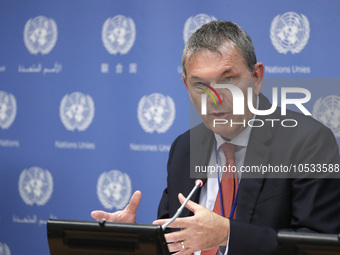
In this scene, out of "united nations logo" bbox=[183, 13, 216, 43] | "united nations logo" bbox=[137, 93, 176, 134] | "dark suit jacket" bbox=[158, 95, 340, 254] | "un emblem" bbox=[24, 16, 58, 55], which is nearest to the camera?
"dark suit jacket" bbox=[158, 95, 340, 254]

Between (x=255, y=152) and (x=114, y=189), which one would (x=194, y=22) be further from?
(x=255, y=152)

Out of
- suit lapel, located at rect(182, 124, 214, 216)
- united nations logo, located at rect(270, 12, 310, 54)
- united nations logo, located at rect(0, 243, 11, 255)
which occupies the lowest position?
united nations logo, located at rect(0, 243, 11, 255)

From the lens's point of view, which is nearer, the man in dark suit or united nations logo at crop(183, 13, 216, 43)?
the man in dark suit

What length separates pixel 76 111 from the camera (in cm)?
295

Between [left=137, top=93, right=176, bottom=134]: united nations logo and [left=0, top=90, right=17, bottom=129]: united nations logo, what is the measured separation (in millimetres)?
987

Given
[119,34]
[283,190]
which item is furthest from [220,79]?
[119,34]

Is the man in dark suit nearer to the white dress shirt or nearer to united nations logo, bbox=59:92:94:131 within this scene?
the white dress shirt

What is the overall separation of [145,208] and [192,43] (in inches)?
59.7

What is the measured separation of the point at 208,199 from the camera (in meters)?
1.63

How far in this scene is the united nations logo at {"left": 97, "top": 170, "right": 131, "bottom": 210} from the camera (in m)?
2.87

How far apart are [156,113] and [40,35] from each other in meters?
1.01

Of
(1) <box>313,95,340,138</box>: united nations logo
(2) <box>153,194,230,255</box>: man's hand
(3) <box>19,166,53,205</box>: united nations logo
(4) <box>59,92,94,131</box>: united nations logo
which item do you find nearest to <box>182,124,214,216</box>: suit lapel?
(2) <box>153,194,230,255</box>: man's hand

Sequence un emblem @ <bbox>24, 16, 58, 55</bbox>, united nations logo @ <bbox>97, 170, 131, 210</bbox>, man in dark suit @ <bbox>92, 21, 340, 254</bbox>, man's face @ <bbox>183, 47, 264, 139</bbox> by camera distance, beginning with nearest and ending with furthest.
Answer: man in dark suit @ <bbox>92, 21, 340, 254</bbox> < man's face @ <bbox>183, 47, 264, 139</bbox> < united nations logo @ <bbox>97, 170, 131, 210</bbox> < un emblem @ <bbox>24, 16, 58, 55</bbox>

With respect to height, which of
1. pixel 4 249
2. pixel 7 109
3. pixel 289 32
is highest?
pixel 289 32
